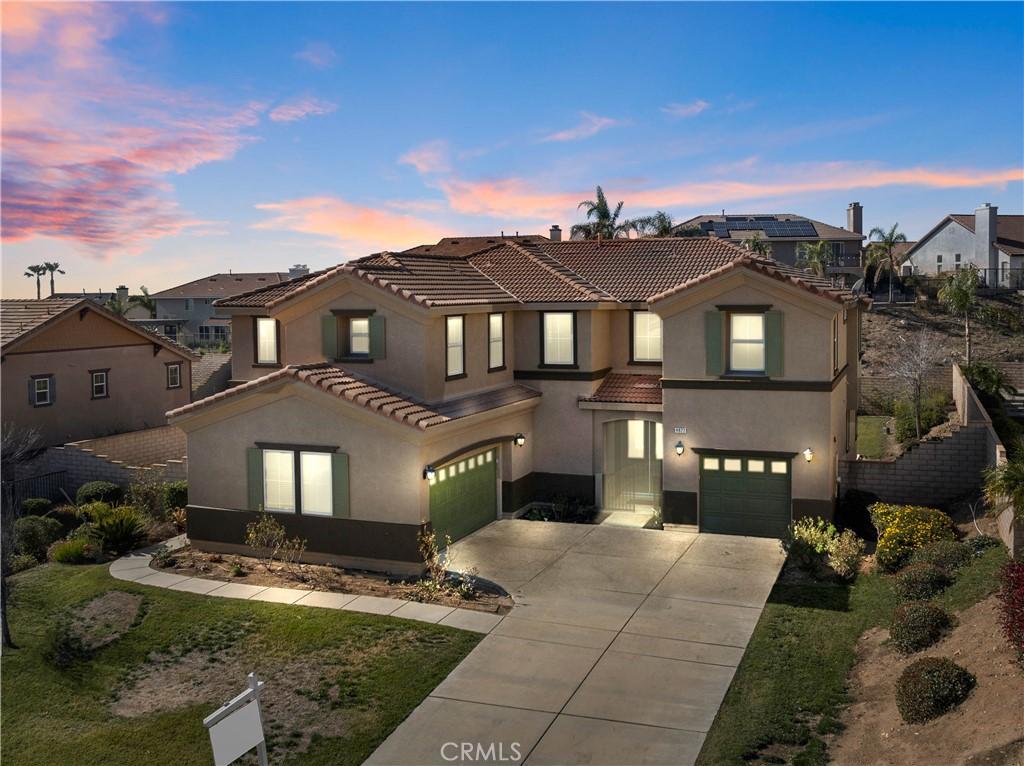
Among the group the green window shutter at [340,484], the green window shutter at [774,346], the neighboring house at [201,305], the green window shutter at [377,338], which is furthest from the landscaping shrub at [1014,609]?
the neighboring house at [201,305]

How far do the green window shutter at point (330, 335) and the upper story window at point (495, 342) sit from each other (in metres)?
4.18

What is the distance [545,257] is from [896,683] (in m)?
18.5

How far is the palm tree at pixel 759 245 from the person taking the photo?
63.3 metres

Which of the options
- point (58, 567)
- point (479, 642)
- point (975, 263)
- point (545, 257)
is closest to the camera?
point (479, 642)

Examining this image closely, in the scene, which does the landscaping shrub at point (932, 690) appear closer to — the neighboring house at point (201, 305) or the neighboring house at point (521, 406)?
the neighboring house at point (521, 406)

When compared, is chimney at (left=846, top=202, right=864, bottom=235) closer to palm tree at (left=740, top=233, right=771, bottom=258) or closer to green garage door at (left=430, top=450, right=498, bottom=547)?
palm tree at (left=740, top=233, right=771, bottom=258)

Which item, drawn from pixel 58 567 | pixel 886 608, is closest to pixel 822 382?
pixel 886 608

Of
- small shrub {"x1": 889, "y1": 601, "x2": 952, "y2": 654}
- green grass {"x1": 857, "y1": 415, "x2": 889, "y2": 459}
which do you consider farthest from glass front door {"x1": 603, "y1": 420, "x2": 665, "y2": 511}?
small shrub {"x1": 889, "y1": 601, "x2": 952, "y2": 654}

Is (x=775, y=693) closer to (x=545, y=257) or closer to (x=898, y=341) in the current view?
(x=545, y=257)

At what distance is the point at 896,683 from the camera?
13039mm

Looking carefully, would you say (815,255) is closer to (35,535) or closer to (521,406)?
(521,406)

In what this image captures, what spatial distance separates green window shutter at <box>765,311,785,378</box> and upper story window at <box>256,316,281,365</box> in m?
15.3

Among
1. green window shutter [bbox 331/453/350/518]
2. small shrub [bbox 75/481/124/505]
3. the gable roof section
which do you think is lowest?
small shrub [bbox 75/481/124/505]

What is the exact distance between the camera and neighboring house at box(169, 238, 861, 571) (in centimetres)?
2009
